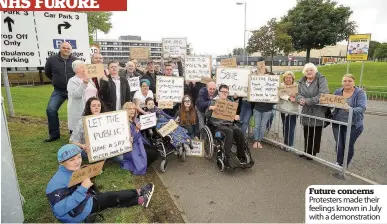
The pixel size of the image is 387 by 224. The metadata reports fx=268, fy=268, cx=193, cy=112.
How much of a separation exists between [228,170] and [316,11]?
33.3 m

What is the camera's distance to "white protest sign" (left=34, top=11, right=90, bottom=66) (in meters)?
6.59

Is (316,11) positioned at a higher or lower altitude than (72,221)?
higher

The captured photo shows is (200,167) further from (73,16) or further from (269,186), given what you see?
(73,16)

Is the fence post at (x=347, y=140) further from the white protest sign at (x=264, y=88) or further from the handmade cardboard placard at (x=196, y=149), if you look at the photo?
the handmade cardboard placard at (x=196, y=149)

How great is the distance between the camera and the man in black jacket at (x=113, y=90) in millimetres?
5355

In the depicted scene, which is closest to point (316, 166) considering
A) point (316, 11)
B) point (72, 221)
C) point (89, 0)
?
point (72, 221)

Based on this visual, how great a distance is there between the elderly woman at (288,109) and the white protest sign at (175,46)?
567cm

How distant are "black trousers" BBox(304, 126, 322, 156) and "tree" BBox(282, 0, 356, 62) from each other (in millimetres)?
28967

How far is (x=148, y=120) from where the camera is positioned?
5.32 meters

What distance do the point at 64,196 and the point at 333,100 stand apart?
4.68 metres

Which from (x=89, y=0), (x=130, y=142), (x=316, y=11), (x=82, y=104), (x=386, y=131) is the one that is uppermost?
(x=316, y=11)

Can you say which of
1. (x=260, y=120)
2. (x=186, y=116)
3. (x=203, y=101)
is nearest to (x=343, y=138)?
(x=260, y=120)

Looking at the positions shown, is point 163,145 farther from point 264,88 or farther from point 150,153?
point 264,88

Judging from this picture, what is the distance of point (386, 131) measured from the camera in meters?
8.59
